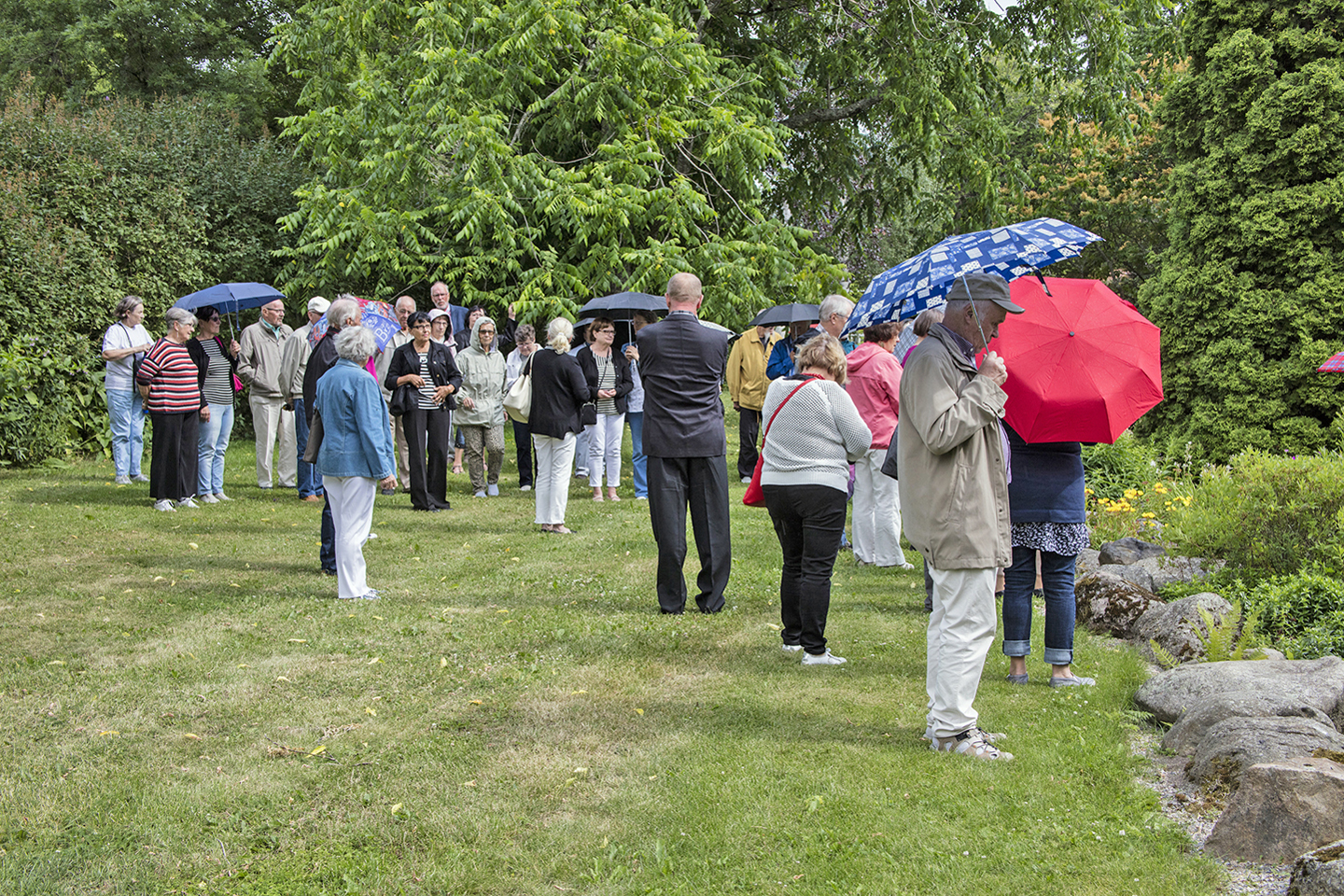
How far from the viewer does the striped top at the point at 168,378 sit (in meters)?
12.0

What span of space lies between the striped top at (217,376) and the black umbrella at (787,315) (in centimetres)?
619

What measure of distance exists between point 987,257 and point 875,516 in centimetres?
365

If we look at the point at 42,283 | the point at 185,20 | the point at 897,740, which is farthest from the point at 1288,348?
the point at 185,20

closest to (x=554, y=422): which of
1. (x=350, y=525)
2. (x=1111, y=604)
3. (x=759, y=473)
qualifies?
(x=350, y=525)

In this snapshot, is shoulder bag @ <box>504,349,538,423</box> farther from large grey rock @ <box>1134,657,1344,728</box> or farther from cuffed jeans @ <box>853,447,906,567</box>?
large grey rock @ <box>1134,657,1344,728</box>

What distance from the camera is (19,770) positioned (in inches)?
196

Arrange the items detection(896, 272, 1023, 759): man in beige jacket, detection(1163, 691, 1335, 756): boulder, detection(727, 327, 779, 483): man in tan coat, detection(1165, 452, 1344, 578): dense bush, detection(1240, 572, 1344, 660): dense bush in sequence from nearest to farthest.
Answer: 1. detection(896, 272, 1023, 759): man in beige jacket
2. detection(1163, 691, 1335, 756): boulder
3. detection(1240, 572, 1344, 660): dense bush
4. detection(1165, 452, 1344, 578): dense bush
5. detection(727, 327, 779, 483): man in tan coat

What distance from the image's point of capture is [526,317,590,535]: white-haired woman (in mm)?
11531

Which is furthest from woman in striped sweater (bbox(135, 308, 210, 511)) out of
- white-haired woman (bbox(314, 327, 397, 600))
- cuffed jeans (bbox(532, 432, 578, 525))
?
white-haired woman (bbox(314, 327, 397, 600))

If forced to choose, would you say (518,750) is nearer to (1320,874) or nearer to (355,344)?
(1320,874)

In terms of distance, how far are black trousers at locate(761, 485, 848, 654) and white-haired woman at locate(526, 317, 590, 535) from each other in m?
4.91

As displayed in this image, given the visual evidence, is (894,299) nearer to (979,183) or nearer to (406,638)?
(406,638)

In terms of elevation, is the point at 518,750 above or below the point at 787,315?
below

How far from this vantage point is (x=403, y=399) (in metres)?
12.7
